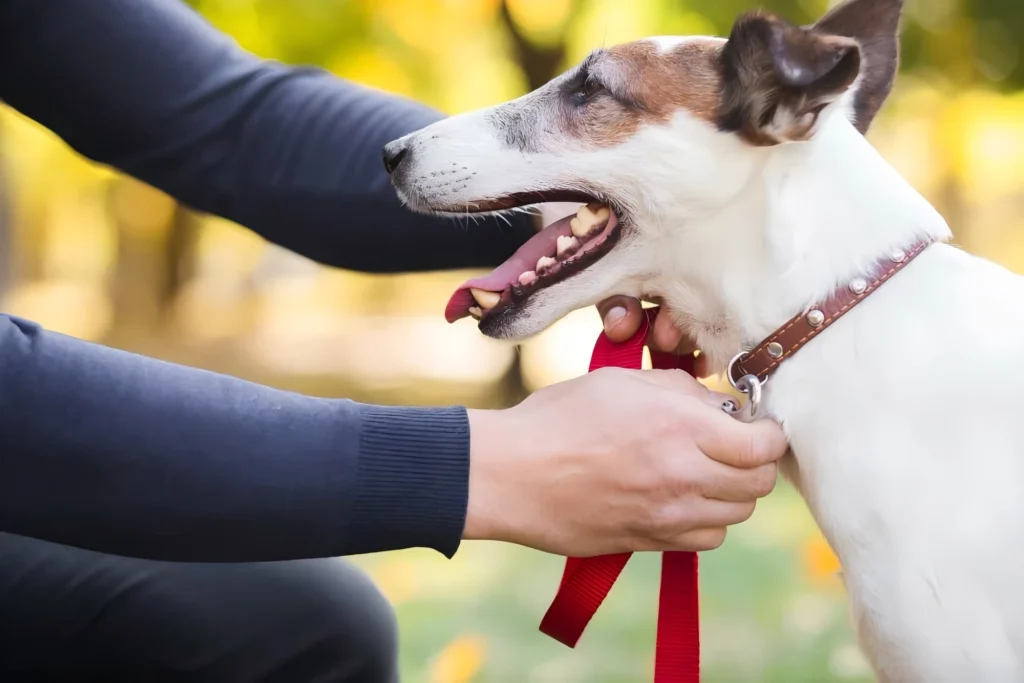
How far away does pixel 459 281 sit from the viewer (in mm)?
9617

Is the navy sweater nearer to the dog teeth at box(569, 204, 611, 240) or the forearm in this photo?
the forearm

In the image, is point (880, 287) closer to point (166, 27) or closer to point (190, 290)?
point (166, 27)

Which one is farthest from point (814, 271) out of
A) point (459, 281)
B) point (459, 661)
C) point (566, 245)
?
point (459, 281)

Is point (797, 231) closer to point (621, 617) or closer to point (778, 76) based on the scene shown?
point (778, 76)

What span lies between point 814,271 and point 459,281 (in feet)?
27.0

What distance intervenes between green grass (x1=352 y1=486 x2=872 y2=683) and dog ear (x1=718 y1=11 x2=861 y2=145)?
123 cm

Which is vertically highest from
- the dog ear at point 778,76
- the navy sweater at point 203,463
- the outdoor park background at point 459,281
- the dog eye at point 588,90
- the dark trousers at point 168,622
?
the dog ear at point 778,76

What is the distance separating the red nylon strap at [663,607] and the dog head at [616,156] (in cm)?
20

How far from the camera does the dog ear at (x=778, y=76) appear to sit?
139 cm

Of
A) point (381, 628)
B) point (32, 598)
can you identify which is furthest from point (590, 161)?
point (32, 598)

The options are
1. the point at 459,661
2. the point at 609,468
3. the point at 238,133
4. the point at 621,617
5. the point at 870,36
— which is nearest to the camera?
the point at 609,468

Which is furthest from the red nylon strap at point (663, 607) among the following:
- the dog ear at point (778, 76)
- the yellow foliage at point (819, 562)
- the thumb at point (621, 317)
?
the yellow foliage at point (819, 562)

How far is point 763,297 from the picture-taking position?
1.50 m

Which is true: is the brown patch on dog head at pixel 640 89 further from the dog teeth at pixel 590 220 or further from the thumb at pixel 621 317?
the thumb at pixel 621 317
